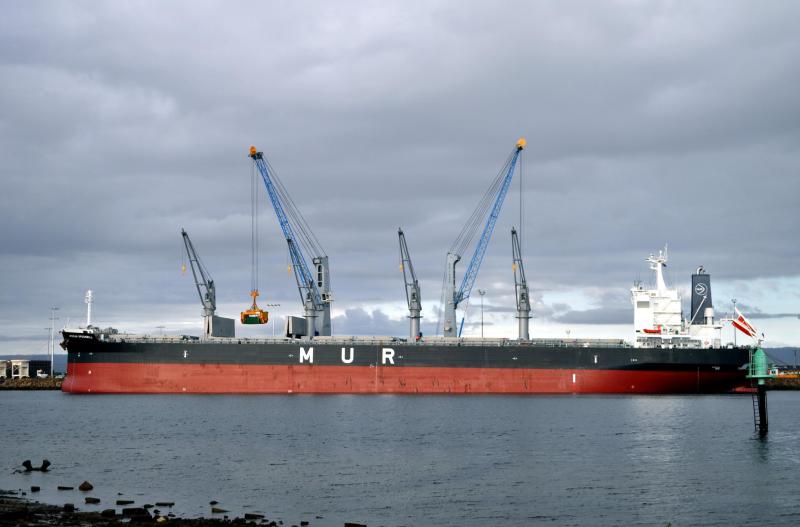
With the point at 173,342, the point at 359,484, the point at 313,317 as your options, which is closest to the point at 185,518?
the point at 359,484

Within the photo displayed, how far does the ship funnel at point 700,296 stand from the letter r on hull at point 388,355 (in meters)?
28.5

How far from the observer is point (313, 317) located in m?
80.4

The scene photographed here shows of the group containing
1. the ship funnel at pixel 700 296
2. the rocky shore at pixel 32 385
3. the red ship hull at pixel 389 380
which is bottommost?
the rocky shore at pixel 32 385

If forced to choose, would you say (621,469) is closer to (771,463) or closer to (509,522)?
(771,463)

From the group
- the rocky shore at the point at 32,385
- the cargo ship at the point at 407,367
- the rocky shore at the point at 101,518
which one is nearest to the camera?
the rocky shore at the point at 101,518

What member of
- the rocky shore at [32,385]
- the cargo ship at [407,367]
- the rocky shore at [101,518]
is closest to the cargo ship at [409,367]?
the cargo ship at [407,367]

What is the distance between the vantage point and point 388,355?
70.2m

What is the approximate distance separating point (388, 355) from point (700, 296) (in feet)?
103

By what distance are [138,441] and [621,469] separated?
79.3 feet

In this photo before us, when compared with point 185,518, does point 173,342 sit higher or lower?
higher

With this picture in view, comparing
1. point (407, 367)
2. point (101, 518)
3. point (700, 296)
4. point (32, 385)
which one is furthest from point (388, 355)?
point (32, 385)

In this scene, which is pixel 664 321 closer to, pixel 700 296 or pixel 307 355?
pixel 700 296

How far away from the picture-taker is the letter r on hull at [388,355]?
7012 cm

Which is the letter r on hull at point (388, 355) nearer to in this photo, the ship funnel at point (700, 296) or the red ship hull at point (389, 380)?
the red ship hull at point (389, 380)
